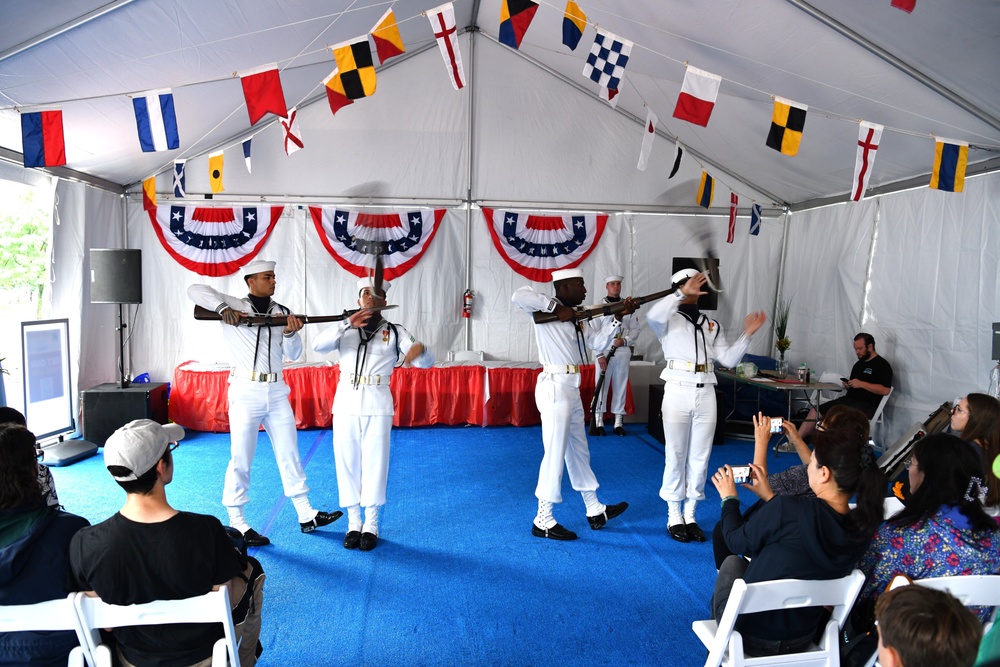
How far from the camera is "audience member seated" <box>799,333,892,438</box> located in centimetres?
640

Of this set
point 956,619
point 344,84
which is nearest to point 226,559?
point 956,619

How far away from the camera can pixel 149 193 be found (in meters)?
7.12

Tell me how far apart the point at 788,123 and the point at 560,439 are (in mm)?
3112

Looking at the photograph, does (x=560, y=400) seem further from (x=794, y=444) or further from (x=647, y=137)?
(x=647, y=137)

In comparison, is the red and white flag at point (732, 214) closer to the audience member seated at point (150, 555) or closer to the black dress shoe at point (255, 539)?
the black dress shoe at point (255, 539)

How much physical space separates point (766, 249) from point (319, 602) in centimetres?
809

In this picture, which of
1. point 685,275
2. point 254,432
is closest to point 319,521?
point 254,432

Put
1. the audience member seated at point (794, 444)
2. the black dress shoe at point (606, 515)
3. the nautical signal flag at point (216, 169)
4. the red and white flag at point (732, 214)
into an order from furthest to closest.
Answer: the red and white flag at point (732, 214)
the nautical signal flag at point (216, 169)
the black dress shoe at point (606, 515)
the audience member seated at point (794, 444)

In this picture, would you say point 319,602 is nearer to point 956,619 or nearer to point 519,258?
point 956,619

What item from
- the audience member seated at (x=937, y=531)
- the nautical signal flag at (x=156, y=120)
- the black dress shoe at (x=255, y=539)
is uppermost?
the nautical signal flag at (x=156, y=120)

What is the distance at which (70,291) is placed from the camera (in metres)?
6.59

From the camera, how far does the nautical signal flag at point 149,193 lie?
278 inches

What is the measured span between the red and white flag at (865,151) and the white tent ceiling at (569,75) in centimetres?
27

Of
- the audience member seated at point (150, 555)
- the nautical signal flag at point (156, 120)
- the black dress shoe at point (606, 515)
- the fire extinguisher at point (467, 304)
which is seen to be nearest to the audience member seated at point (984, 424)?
the black dress shoe at point (606, 515)
